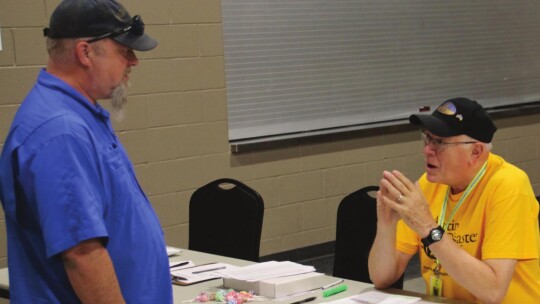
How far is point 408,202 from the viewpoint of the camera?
8.36ft

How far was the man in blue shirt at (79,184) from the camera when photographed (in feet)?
5.76

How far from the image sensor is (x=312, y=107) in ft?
18.0

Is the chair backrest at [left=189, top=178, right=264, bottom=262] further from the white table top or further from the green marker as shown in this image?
the green marker

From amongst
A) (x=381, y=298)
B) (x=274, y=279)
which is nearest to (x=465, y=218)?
(x=381, y=298)

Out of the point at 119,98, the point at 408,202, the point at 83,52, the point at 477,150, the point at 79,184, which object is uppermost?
the point at 83,52

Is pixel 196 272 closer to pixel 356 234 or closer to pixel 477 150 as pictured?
pixel 356 234

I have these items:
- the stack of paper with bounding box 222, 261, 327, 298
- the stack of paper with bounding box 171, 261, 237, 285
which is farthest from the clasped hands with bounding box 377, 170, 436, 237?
the stack of paper with bounding box 171, 261, 237, 285

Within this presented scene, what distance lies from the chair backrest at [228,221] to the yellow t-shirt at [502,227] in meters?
1.07

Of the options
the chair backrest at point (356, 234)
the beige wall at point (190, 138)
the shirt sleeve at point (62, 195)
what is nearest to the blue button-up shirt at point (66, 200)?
the shirt sleeve at point (62, 195)

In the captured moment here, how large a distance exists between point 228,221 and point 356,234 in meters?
0.68

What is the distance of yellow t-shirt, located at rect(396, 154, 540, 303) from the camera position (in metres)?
2.49

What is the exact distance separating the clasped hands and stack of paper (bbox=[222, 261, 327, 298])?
0.41 m

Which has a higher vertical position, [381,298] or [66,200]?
[66,200]

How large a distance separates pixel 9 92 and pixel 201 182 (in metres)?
1.31
